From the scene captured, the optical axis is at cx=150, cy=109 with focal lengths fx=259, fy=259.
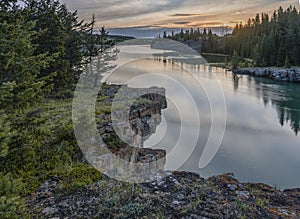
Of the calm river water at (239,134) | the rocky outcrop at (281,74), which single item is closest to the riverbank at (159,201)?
the calm river water at (239,134)

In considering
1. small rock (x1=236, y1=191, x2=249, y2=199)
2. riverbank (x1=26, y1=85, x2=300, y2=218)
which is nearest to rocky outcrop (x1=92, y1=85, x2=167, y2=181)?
riverbank (x1=26, y1=85, x2=300, y2=218)

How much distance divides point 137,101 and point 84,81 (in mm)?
7846

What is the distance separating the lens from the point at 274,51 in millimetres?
43375

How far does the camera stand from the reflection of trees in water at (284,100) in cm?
1756

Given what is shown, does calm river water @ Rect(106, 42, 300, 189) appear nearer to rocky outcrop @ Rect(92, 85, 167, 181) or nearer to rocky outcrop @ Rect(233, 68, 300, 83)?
rocky outcrop @ Rect(92, 85, 167, 181)

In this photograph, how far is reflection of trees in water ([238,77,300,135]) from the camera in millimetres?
17561

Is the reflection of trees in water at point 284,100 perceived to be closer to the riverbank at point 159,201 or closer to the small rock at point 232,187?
the small rock at point 232,187

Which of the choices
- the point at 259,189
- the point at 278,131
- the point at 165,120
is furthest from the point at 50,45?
the point at 278,131

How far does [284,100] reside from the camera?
77.3 ft

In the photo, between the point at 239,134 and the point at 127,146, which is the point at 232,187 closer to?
the point at 127,146

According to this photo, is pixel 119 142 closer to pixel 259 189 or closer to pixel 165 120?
pixel 259 189

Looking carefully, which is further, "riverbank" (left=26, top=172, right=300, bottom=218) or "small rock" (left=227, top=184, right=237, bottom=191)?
"small rock" (left=227, top=184, right=237, bottom=191)

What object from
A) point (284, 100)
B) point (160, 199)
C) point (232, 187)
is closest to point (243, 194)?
point (232, 187)

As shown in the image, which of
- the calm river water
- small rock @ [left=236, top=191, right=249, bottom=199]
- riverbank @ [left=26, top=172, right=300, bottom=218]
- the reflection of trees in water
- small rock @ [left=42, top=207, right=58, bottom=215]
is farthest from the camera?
the reflection of trees in water
